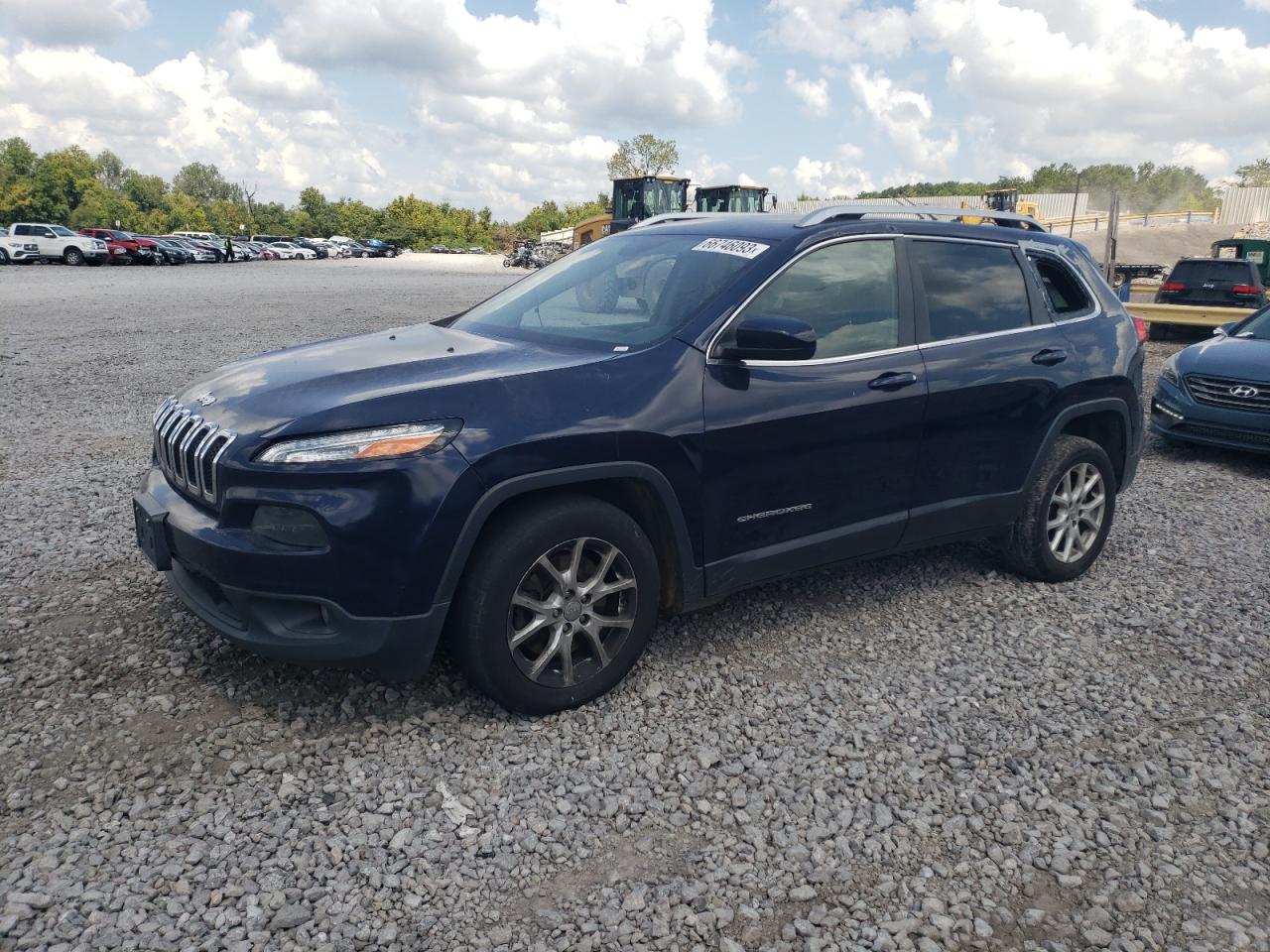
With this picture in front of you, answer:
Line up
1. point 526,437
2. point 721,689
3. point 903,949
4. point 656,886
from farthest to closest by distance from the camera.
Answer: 1. point 721,689
2. point 526,437
3. point 656,886
4. point 903,949

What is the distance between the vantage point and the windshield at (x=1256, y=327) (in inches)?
336

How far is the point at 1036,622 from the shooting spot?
14.9ft

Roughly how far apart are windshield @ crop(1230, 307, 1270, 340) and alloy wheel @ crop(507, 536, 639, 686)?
7.47m

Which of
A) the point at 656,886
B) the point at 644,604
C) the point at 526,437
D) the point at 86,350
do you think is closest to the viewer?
the point at 656,886

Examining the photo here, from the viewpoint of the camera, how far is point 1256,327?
8.73 meters

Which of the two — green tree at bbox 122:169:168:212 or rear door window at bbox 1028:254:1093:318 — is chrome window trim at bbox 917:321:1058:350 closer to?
rear door window at bbox 1028:254:1093:318

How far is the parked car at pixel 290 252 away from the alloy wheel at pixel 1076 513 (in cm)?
6491

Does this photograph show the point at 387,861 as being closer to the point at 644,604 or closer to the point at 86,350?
the point at 644,604

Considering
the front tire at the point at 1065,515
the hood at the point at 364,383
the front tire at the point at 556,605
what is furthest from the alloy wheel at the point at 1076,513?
the hood at the point at 364,383

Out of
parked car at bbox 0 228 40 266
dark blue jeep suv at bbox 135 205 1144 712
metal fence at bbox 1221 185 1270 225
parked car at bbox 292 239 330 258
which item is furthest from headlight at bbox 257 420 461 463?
metal fence at bbox 1221 185 1270 225

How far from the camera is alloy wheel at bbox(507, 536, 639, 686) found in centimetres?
336

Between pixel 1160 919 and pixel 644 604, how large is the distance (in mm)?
1810

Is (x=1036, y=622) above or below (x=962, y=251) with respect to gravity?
below

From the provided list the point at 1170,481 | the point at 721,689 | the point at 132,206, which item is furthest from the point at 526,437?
the point at 132,206
